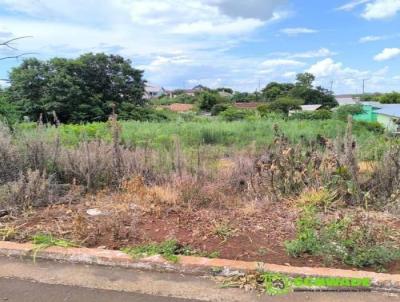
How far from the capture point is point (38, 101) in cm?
4038

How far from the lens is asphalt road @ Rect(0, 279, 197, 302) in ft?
10.9

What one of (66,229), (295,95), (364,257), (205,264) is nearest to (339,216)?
(364,257)

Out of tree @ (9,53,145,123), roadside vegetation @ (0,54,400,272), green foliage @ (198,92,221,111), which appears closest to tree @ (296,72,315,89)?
green foliage @ (198,92,221,111)

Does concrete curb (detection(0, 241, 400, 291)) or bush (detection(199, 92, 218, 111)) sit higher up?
bush (detection(199, 92, 218, 111))

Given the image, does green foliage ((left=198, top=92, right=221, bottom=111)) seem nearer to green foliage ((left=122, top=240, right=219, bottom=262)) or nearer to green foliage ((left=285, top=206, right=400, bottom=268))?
green foliage ((left=285, top=206, right=400, bottom=268))

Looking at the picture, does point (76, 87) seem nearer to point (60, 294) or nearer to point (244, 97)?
point (60, 294)

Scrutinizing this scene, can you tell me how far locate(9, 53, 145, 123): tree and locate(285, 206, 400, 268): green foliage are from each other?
3672cm

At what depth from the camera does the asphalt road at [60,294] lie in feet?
10.9

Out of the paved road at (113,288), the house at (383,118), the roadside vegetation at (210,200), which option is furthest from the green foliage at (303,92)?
the paved road at (113,288)

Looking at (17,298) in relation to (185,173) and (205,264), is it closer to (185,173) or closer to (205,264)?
(205,264)

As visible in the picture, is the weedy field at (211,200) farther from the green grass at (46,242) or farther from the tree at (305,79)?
the tree at (305,79)

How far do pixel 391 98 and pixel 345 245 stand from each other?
79314 mm

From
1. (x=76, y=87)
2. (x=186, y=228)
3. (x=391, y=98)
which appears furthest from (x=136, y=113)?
(x=391, y=98)

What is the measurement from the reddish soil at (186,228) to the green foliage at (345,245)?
3.4 inches
